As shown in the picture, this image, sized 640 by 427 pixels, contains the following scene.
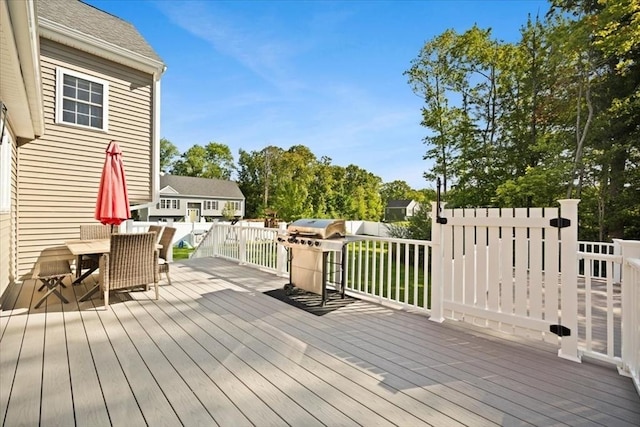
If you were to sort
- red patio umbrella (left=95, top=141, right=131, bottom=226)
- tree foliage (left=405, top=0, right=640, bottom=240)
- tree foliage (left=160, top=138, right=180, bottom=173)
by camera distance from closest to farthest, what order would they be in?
1. red patio umbrella (left=95, top=141, right=131, bottom=226)
2. tree foliage (left=405, top=0, right=640, bottom=240)
3. tree foliage (left=160, top=138, right=180, bottom=173)

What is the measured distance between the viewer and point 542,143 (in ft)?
36.6

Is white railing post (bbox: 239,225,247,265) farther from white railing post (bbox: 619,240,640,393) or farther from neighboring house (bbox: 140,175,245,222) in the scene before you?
neighboring house (bbox: 140,175,245,222)

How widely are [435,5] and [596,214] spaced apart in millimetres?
8545

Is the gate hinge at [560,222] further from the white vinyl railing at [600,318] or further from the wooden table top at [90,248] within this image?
the wooden table top at [90,248]

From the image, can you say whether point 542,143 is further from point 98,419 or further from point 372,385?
point 98,419

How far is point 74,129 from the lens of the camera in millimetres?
6910

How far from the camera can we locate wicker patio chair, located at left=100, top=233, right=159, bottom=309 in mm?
4180

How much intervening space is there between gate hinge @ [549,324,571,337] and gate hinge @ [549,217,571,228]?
89 cm

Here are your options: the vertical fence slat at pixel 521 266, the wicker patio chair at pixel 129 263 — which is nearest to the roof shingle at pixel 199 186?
the wicker patio chair at pixel 129 263

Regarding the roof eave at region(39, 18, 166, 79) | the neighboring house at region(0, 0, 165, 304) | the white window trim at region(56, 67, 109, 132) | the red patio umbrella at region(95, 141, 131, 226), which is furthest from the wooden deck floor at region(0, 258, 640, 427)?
the roof eave at region(39, 18, 166, 79)

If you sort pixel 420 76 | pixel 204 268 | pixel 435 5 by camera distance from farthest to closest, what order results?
pixel 420 76 → pixel 435 5 → pixel 204 268

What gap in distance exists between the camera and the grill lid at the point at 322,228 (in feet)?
14.8

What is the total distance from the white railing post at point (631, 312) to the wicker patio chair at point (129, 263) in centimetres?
495

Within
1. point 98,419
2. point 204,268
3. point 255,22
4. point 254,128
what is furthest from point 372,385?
point 254,128
